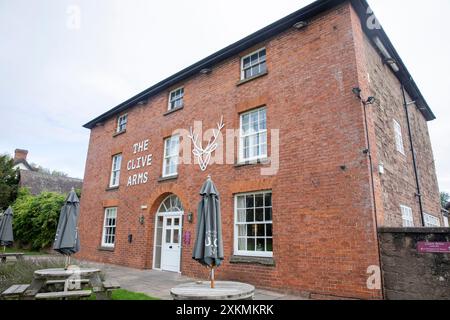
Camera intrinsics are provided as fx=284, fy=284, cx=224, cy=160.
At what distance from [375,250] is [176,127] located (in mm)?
8844

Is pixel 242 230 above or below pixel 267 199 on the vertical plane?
below

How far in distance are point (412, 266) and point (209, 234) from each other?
4.41 metres

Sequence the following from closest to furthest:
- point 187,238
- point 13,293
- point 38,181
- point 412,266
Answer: point 13,293
point 412,266
point 187,238
point 38,181

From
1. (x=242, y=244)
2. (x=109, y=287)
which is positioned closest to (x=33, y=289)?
(x=109, y=287)

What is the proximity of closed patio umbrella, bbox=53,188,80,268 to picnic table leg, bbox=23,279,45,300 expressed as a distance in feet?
3.02

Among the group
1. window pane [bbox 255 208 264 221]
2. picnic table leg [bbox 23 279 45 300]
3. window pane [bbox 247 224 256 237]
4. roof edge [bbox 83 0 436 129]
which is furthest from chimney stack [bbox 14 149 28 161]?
window pane [bbox 255 208 264 221]

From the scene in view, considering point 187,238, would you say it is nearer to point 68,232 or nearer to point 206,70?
point 68,232

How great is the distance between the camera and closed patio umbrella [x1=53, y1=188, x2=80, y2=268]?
7547mm

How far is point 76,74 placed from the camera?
9.72m

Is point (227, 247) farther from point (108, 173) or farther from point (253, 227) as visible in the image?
point (108, 173)

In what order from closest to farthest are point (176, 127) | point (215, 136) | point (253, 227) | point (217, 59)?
point (253, 227) → point (215, 136) → point (217, 59) → point (176, 127)

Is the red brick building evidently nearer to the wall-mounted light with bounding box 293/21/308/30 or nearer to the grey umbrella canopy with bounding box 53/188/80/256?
the wall-mounted light with bounding box 293/21/308/30

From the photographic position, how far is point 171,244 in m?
11.7
